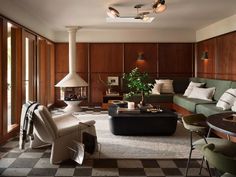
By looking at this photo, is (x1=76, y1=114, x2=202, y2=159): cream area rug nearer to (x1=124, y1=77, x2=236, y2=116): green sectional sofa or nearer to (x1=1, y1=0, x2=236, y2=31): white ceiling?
(x1=124, y1=77, x2=236, y2=116): green sectional sofa

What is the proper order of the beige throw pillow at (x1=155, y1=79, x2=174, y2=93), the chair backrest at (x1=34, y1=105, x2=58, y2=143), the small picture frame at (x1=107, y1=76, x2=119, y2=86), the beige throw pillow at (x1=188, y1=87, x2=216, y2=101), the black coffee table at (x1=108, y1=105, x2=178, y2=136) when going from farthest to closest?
the small picture frame at (x1=107, y1=76, x2=119, y2=86) < the beige throw pillow at (x1=155, y1=79, x2=174, y2=93) < the beige throw pillow at (x1=188, y1=87, x2=216, y2=101) < the black coffee table at (x1=108, y1=105, x2=178, y2=136) < the chair backrest at (x1=34, y1=105, x2=58, y2=143)

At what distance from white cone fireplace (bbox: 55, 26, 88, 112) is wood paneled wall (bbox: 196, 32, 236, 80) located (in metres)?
3.40

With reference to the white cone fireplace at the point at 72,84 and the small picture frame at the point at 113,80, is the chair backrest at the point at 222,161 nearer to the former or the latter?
the white cone fireplace at the point at 72,84

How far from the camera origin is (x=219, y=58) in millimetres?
6855

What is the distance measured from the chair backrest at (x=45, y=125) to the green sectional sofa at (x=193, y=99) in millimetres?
2785

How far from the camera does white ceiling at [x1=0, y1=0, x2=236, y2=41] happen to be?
5039 millimetres

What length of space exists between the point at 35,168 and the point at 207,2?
398 cm

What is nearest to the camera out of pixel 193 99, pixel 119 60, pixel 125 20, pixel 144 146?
pixel 144 146

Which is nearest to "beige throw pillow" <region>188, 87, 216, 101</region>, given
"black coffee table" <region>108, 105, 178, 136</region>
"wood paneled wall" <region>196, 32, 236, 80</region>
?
"wood paneled wall" <region>196, 32, 236, 80</region>

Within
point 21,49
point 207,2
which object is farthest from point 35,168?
point 207,2

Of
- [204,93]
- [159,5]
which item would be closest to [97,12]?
[159,5]

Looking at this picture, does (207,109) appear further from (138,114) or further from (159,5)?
(159,5)

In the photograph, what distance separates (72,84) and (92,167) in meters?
4.45

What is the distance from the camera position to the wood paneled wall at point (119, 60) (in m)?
8.66
